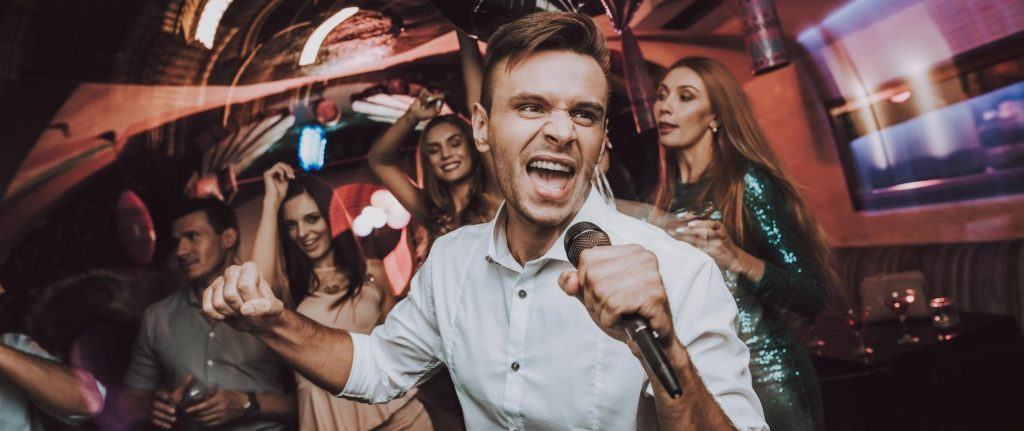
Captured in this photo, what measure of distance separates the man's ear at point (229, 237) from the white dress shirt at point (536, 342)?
53 centimetres

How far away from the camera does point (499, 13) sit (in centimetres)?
162

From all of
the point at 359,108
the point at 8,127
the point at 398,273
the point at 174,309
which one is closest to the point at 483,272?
the point at 398,273

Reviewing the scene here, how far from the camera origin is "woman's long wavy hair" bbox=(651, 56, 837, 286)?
1.66 metres

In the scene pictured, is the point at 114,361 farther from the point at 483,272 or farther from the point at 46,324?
the point at 483,272

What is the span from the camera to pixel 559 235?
1.35 metres

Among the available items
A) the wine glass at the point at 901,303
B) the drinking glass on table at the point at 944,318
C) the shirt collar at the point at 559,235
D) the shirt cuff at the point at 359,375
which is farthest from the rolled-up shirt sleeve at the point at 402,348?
the drinking glass on table at the point at 944,318

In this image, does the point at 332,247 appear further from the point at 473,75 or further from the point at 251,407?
the point at 473,75

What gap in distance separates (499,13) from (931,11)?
118 inches

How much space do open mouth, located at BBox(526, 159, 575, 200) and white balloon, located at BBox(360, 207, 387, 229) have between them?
672 mm

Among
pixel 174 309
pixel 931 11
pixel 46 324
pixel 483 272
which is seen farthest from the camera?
pixel 931 11

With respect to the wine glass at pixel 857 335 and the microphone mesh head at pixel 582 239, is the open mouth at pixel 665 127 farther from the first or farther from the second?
the wine glass at pixel 857 335

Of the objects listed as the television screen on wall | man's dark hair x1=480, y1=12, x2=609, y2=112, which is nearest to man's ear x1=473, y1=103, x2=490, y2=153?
man's dark hair x1=480, y1=12, x2=609, y2=112

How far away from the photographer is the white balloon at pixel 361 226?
175cm

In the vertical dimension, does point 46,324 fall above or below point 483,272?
above
